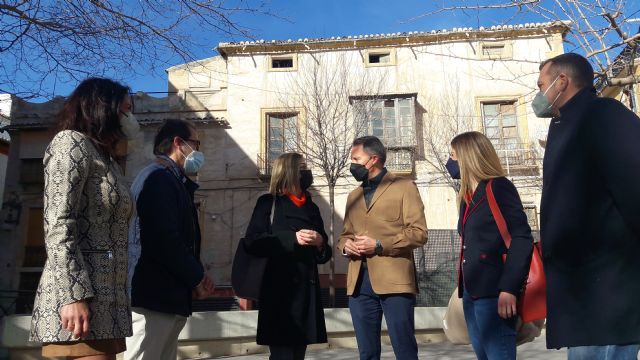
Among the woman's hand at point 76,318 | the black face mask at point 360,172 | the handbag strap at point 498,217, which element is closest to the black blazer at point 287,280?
the black face mask at point 360,172

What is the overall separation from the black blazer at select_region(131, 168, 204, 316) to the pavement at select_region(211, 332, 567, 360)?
13.9 ft

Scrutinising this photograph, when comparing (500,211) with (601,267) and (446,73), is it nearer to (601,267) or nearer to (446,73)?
(601,267)

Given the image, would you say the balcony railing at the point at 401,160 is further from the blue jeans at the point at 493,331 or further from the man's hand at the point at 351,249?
the blue jeans at the point at 493,331

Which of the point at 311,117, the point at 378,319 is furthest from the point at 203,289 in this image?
the point at 311,117

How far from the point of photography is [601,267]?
1817 mm

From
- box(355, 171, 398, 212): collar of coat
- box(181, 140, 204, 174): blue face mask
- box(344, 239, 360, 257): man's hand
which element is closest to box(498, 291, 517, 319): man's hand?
box(344, 239, 360, 257): man's hand

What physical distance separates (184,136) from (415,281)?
178cm

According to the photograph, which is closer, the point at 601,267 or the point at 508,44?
the point at 601,267

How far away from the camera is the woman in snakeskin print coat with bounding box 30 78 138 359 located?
1.94 metres

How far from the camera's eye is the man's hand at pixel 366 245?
331 cm

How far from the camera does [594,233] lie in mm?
1849

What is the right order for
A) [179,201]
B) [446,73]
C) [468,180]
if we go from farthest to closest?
[446,73], [468,180], [179,201]

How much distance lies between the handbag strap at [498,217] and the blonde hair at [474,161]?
13 centimetres

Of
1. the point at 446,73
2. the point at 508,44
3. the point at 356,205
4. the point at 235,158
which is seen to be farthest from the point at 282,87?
the point at 356,205
